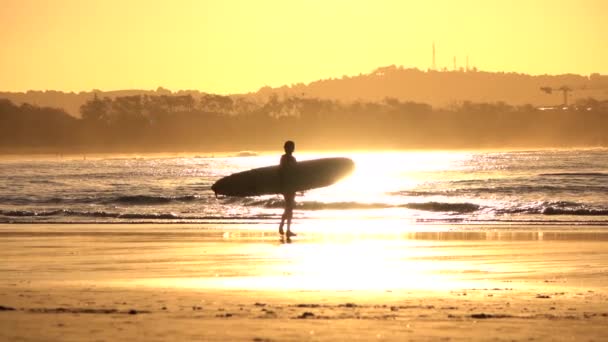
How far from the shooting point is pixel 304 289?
14.7 meters

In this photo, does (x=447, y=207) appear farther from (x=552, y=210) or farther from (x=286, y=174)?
(x=286, y=174)

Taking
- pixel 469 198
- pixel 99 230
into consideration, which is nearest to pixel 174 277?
pixel 99 230

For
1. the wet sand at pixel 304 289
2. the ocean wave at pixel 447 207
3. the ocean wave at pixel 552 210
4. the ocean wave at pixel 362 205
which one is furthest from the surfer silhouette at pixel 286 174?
the ocean wave at pixel 362 205

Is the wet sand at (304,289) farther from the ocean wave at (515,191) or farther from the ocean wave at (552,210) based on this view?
the ocean wave at (515,191)

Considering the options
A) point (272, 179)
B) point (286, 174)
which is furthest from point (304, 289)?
point (272, 179)

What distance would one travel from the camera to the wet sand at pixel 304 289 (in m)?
11.3

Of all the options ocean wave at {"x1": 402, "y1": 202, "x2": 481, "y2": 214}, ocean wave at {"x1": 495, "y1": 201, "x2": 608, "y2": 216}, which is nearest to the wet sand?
ocean wave at {"x1": 495, "y1": 201, "x2": 608, "y2": 216}

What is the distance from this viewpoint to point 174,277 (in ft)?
54.3

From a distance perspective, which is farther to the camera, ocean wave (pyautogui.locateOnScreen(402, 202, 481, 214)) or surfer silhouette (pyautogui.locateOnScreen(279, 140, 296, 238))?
ocean wave (pyautogui.locateOnScreen(402, 202, 481, 214))

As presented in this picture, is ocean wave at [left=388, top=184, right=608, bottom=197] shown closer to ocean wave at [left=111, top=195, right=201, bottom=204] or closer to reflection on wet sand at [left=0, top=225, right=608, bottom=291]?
ocean wave at [left=111, top=195, right=201, bottom=204]

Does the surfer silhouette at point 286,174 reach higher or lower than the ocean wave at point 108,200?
higher

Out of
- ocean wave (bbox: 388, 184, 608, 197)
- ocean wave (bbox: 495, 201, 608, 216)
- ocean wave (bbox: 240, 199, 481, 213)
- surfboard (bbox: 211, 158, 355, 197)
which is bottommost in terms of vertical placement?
ocean wave (bbox: 495, 201, 608, 216)

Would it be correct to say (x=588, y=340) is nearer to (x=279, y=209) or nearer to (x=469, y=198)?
(x=279, y=209)

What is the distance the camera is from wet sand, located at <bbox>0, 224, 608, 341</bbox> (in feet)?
37.1
